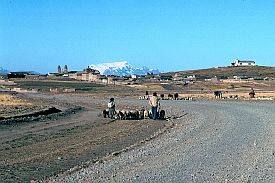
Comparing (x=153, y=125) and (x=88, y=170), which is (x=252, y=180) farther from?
(x=153, y=125)

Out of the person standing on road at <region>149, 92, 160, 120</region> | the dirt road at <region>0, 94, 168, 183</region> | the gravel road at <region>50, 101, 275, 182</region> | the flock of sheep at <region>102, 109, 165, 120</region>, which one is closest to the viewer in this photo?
the gravel road at <region>50, 101, 275, 182</region>

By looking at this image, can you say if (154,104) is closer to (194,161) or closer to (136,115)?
(136,115)

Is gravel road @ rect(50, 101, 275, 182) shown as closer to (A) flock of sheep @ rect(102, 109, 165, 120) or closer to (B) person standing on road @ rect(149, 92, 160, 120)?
(B) person standing on road @ rect(149, 92, 160, 120)

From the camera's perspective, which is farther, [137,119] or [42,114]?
[42,114]

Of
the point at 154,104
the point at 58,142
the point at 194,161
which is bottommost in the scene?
Result: the point at 58,142

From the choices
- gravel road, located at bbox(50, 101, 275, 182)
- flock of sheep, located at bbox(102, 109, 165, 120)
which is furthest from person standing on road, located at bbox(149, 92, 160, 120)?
gravel road, located at bbox(50, 101, 275, 182)

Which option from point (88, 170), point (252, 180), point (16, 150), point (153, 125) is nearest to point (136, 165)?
point (88, 170)

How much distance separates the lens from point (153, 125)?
29.1 metres

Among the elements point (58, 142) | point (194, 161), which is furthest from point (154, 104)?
point (194, 161)

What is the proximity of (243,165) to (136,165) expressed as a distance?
8.98ft

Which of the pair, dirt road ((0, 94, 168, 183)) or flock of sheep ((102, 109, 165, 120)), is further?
flock of sheep ((102, 109, 165, 120))

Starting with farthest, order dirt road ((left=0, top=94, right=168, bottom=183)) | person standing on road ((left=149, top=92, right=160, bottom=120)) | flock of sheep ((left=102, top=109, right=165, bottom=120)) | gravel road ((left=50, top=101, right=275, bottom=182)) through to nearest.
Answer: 1. flock of sheep ((left=102, top=109, right=165, bottom=120))
2. person standing on road ((left=149, top=92, right=160, bottom=120))
3. dirt road ((left=0, top=94, right=168, bottom=183))
4. gravel road ((left=50, top=101, right=275, bottom=182))

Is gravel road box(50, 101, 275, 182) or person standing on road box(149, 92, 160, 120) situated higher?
person standing on road box(149, 92, 160, 120)

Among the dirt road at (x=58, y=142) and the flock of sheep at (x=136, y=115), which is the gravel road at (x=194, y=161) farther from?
the flock of sheep at (x=136, y=115)
